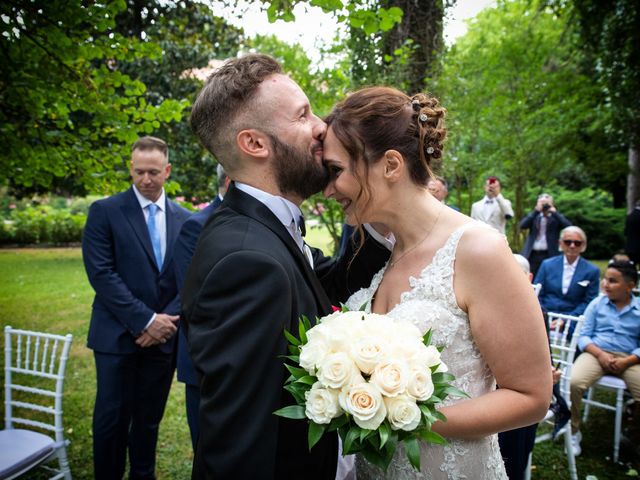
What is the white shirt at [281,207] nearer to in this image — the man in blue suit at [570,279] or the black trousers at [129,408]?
the black trousers at [129,408]

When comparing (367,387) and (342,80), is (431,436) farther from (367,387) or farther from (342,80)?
(342,80)

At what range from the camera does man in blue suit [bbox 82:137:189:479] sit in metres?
3.95

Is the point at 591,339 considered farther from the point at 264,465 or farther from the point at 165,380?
the point at 264,465

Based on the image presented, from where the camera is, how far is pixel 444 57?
26.5 ft

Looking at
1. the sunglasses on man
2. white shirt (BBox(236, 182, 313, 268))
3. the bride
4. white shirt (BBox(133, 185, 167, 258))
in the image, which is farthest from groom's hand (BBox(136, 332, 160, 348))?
the sunglasses on man

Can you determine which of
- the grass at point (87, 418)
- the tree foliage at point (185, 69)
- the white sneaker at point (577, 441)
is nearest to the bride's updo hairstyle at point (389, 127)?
the grass at point (87, 418)

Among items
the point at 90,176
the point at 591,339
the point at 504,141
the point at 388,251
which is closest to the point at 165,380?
the point at 90,176

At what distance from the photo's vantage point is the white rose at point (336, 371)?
145cm

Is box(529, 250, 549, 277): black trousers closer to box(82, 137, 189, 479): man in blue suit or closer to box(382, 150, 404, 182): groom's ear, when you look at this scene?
box(82, 137, 189, 479): man in blue suit

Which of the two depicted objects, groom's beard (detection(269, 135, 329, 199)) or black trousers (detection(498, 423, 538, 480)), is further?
black trousers (detection(498, 423, 538, 480))

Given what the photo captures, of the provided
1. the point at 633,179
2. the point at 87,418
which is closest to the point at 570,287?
the point at 87,418

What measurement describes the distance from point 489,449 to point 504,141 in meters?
12.4

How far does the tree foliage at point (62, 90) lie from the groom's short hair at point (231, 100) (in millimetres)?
2709

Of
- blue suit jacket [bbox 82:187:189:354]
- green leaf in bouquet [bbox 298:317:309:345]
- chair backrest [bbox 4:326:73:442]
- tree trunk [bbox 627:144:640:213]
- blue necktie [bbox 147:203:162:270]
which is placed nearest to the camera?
green leaf in bouquet [bbox 298:317:309:345]
